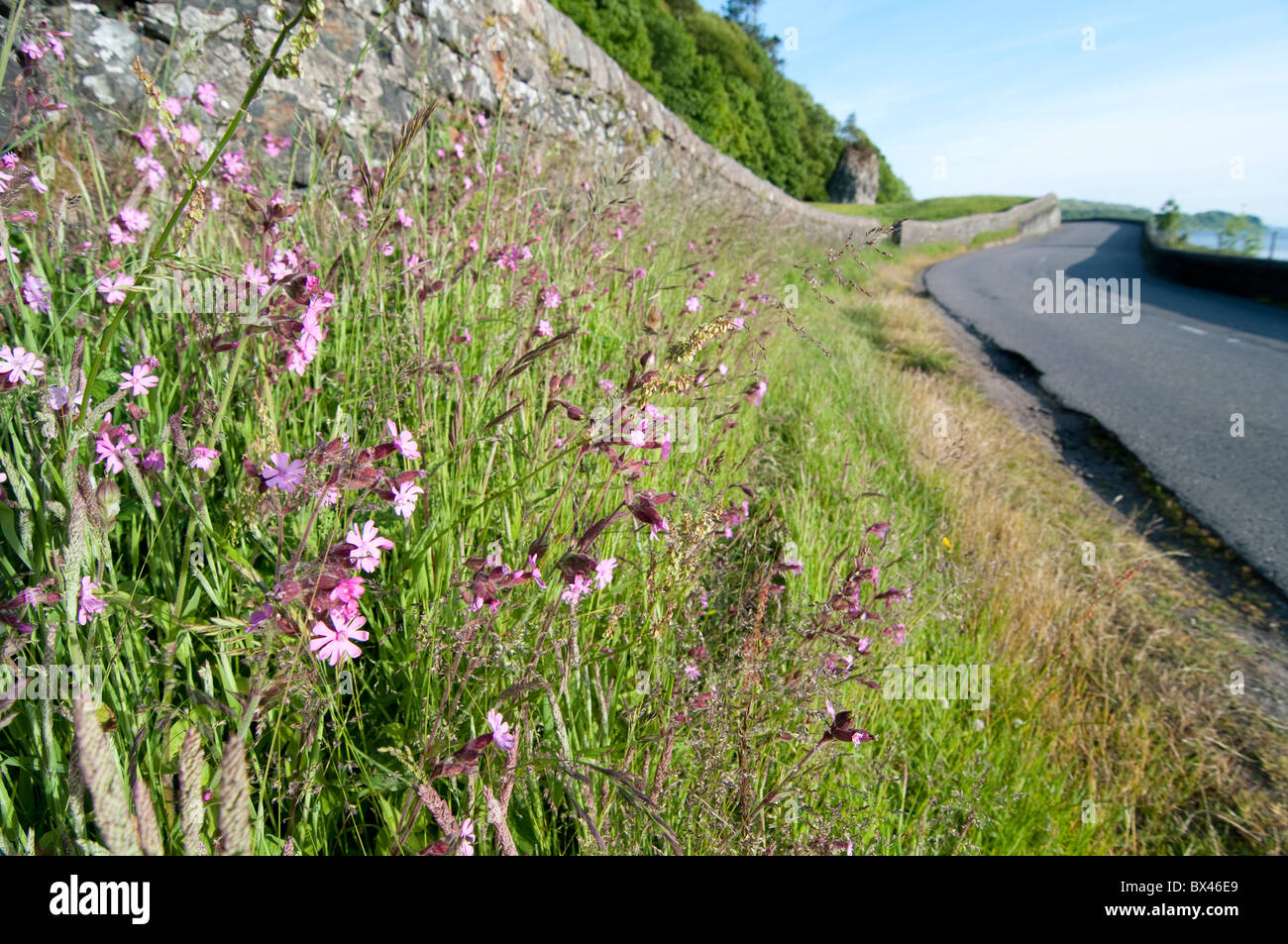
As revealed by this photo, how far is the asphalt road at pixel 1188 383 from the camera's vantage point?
3.48 m

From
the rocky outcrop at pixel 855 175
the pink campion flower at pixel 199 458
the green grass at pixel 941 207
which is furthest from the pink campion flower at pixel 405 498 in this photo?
the rocky outcrop at pixel 855 175

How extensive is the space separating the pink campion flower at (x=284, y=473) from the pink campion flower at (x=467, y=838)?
570 mm

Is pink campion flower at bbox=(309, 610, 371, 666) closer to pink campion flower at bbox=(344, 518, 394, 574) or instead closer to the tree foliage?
pink campion flower at bbox=(344, 518, 394, 574)

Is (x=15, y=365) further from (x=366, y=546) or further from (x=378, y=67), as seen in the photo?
(x=378, y=67)

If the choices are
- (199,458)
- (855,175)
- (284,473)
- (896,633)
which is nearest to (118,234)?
(199,458)

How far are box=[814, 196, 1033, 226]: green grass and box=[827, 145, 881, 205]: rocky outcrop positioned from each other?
1.09m

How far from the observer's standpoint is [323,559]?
0.92 m

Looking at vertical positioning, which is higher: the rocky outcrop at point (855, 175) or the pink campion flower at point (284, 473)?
the rocky outcrop at point (855, 175)

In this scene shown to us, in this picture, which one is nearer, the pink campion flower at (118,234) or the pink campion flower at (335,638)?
the pink campion flower at (335,638)

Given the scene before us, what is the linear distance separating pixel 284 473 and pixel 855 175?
37338mm

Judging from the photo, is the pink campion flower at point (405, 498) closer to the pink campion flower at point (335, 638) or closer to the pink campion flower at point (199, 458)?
the pink campion flower at point (335, 638)

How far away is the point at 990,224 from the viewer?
28.1m

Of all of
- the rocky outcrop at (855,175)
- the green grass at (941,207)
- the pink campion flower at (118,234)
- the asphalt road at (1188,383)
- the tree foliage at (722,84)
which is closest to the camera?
the pink campion flower at (118,234)
